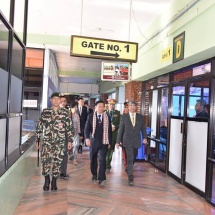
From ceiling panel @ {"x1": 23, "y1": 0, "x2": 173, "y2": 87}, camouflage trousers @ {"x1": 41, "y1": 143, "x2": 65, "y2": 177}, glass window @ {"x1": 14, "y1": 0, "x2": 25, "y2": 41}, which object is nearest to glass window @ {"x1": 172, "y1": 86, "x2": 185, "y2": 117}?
ceiling panel @ {"x1": 23, "y1": 0, "x2": 173, "y2": 87}

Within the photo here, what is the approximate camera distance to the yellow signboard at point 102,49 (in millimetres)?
4656

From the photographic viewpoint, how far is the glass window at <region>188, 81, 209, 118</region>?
14.5 ft

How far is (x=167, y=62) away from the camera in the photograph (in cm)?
516

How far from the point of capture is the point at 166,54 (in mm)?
5211

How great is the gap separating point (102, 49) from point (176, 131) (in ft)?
7.22

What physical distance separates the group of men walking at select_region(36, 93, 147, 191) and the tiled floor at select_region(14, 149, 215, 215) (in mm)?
232

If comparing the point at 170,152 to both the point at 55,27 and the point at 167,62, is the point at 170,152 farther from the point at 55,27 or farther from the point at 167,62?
the point at 55,27

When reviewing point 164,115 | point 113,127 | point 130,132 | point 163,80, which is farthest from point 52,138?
point 163,80

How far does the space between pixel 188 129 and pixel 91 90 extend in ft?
43.9

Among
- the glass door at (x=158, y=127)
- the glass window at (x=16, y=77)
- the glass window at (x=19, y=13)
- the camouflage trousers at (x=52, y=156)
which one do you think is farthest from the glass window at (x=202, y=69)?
the glass window at (x=19, y=13)

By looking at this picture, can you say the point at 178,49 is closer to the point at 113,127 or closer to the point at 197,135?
the point at 197,135

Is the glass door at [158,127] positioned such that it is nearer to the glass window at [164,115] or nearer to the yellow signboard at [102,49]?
the glass window at [164,115]

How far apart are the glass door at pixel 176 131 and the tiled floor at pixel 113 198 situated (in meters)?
0.28

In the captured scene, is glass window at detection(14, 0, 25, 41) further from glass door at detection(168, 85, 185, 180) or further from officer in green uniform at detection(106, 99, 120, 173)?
glass door at detection(168, 85, 185, 180)
